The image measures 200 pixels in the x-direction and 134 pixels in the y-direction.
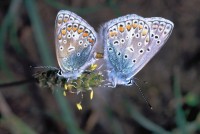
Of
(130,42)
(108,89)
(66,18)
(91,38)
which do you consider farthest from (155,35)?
(108,89)

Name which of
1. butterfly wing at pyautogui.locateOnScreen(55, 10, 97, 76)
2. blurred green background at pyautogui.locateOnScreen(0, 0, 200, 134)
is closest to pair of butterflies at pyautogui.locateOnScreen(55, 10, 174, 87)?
butterfly wing at pyautogui.locateOnScreen(55, 10, 97, 76)

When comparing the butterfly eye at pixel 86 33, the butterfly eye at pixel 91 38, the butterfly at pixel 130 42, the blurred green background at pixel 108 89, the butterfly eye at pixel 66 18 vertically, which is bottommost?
the blurred green background at pixel 108 89

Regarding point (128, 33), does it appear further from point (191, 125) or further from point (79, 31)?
point (191, 125)

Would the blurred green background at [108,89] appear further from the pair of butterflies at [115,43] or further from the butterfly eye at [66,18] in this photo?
the butterfly eye at [66,18]

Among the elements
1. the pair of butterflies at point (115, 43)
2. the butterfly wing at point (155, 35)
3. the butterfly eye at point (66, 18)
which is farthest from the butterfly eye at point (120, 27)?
the butterfly eye at point (66, 18)

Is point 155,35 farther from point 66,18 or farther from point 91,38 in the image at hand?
point 66,18

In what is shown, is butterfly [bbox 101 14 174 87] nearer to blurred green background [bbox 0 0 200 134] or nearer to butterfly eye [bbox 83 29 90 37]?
butterfly eye [bbox 83 29 90 37]

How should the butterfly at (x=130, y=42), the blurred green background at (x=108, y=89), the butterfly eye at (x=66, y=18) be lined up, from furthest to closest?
the blurred green background at (x=108, y=89) → the butterfly at (x=130, y=42) → the butterfly eye at (x=66, y=18)
